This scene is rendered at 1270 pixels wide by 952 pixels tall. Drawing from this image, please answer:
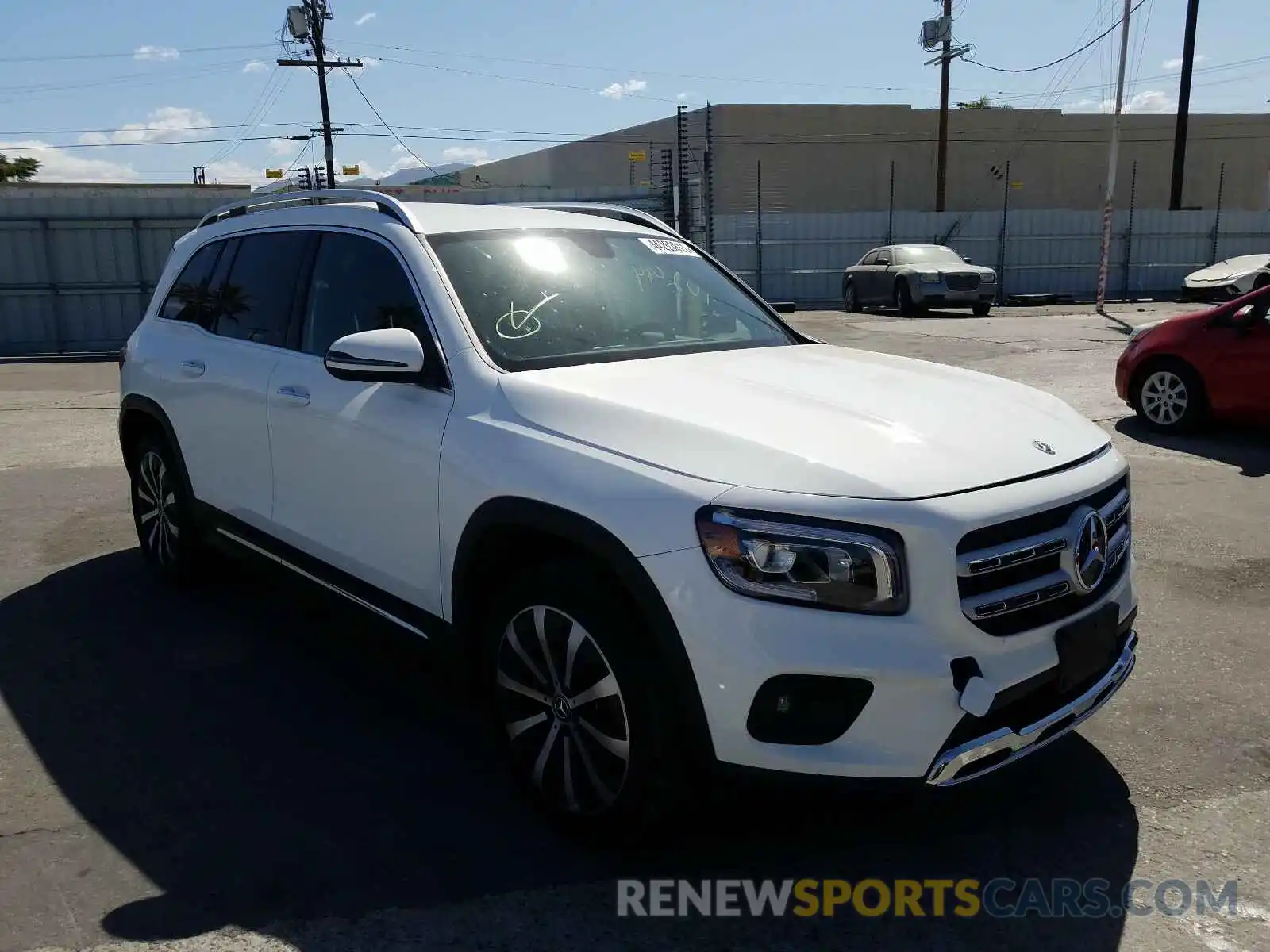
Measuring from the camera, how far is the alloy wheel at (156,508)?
529 cm

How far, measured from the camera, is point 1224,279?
23.9 m

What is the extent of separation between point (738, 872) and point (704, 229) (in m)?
21.0

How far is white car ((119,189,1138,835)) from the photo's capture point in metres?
2.49

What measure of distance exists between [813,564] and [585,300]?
1.61 m

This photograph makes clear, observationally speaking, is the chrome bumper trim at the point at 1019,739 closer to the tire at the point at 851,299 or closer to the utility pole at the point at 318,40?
the tire at the point at 851,299

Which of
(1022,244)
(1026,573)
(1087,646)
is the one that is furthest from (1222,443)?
(1022,244)

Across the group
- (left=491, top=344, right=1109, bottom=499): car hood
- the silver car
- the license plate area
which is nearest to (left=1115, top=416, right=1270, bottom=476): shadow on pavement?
(left=491, top=344, right=1109, bottom=499): car hood

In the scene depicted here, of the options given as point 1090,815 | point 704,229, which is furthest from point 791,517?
point 704,229

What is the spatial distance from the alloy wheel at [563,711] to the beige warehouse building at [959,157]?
39189 mm

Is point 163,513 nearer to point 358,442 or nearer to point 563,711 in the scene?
point 358,442

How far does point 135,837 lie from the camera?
10.3 ft

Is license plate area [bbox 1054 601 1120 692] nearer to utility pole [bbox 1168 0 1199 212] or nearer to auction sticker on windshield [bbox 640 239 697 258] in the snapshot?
auction sticker on windshield [bbox 640 239 697 258]

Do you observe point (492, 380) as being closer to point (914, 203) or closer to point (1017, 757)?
point (1017, 757)

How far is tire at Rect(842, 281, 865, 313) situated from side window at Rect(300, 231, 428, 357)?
2049cm
